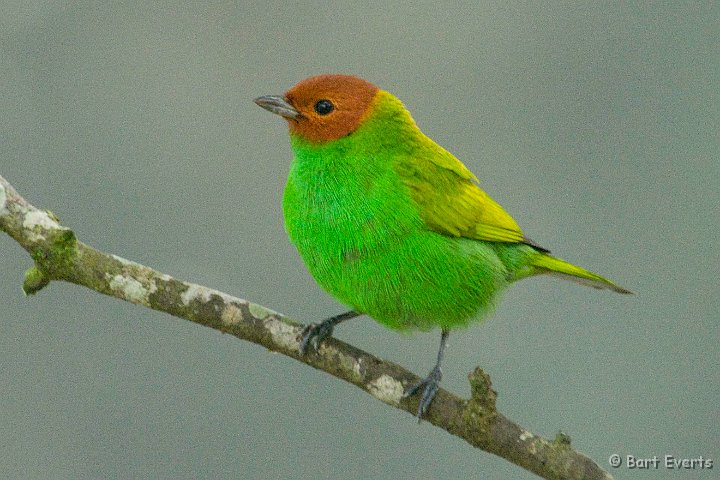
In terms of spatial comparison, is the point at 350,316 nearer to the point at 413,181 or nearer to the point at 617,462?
the point at 413,181

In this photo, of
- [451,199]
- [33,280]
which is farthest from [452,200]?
[33,280]

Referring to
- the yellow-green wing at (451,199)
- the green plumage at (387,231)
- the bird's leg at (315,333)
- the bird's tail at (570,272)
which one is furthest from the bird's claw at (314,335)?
the bird's tail at (570,272)

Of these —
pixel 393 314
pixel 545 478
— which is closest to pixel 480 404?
pixel 545 478

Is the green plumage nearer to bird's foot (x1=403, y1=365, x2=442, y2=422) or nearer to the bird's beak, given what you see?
the bird's beak

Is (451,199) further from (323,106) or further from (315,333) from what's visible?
(315,333)

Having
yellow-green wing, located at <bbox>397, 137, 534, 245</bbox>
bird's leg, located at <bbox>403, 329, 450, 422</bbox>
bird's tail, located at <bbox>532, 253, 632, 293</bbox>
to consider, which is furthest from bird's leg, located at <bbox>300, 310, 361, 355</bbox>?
bird's tail, located at <bbox>532, 253, 632, 293</bbox>

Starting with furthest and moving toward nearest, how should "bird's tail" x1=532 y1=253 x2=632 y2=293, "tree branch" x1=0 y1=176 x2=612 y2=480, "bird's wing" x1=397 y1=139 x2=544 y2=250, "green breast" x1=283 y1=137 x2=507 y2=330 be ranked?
"bird's tail" x1=532 y1=253 x2=632 y2=293
"bird's wing" x1=397 y1=139 x2=544 y2=250
"green breast" x1=283 y1=137 x2=507 y2=330
"tree branch" x1=0 y1=176 x2=612 y2=480
